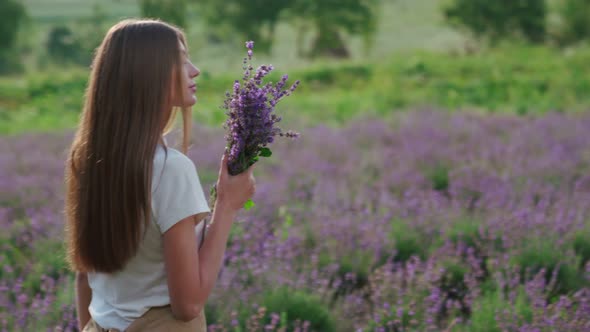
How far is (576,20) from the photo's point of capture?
33469 mm

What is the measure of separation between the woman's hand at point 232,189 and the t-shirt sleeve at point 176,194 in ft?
0.36

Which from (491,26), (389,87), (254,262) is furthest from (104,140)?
(491,26)

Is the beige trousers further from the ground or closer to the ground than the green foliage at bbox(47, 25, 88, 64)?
further from the ground

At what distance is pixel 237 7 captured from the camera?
39.1 m

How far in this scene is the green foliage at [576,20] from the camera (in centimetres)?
3322

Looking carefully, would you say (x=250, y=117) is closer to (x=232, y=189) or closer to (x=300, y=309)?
(x=232, y=189)

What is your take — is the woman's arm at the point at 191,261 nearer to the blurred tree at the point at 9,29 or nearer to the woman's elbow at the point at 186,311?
the woman's elbow at the point at 186,311

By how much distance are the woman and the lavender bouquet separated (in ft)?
0.18

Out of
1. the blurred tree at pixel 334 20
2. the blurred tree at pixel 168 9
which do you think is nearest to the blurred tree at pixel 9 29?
the blurred tree at pixel 168 9

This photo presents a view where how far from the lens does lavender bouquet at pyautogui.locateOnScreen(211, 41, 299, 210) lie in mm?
1739

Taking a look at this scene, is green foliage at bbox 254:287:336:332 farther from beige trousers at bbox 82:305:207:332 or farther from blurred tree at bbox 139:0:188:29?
blurred tree at bbox 139:0:188:29

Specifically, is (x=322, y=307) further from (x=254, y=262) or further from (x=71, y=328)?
(x=71, y=328)

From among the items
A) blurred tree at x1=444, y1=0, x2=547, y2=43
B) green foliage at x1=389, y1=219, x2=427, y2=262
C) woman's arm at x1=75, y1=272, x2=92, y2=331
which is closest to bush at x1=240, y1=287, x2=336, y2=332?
green foliage at x1=389, y1=219, x2=427, y2=262

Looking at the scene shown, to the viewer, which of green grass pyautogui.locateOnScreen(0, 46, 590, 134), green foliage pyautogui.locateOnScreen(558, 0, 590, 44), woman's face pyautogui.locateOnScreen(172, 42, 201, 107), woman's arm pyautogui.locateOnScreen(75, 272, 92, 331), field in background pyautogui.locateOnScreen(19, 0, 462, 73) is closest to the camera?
woman's face pyautogui.locateOnScreen(172, 42, 201, 107)
